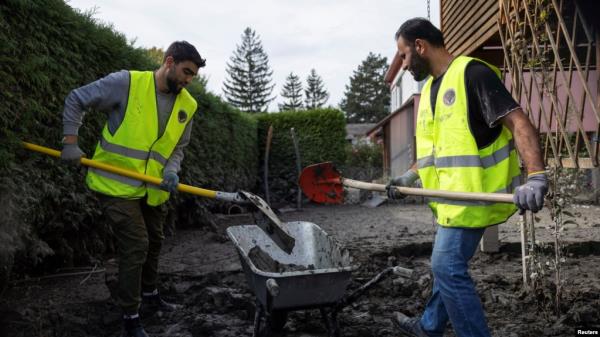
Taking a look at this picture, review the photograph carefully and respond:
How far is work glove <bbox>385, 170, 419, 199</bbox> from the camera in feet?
9.32

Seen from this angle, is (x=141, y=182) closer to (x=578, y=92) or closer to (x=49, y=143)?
(x=49, y=143)

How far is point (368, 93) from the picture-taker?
68.9 metres

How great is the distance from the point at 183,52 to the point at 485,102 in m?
2.10

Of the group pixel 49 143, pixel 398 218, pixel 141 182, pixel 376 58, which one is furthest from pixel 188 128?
pixel 376 58

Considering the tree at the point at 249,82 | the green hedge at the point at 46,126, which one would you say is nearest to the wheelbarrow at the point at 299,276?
the green hedge at the point at 46,126

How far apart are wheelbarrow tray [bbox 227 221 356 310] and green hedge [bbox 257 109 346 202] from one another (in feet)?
30.4

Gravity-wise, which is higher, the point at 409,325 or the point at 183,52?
the point at 183,52

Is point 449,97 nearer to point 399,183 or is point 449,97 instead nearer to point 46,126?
point 399,183

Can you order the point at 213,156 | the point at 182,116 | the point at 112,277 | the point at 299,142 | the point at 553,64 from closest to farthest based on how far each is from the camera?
the point at 182,116 → the point at 112,277 → the point at 553,64 → the point at 213,156 → the point at 299,142

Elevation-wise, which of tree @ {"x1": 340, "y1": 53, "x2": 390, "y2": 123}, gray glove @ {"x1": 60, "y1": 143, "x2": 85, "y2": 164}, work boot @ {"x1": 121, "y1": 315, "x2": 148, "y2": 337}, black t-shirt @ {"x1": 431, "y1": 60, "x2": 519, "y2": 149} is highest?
tree @ {"x1": 340, "y1": 53, "x2": 390, "y2": 123}

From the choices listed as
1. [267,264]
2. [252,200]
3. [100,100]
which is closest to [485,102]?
[252,200]

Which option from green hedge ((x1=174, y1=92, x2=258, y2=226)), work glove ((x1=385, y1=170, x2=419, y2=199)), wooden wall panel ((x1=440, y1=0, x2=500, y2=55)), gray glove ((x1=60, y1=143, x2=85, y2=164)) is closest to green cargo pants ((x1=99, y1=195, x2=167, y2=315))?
gray glove ((x1=60, y1=143, x2=85, y2=164))

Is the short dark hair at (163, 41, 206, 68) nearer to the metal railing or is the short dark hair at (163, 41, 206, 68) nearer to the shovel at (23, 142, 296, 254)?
the shovel at (23, 142, 296, 254)

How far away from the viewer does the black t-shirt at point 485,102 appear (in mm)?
2244
